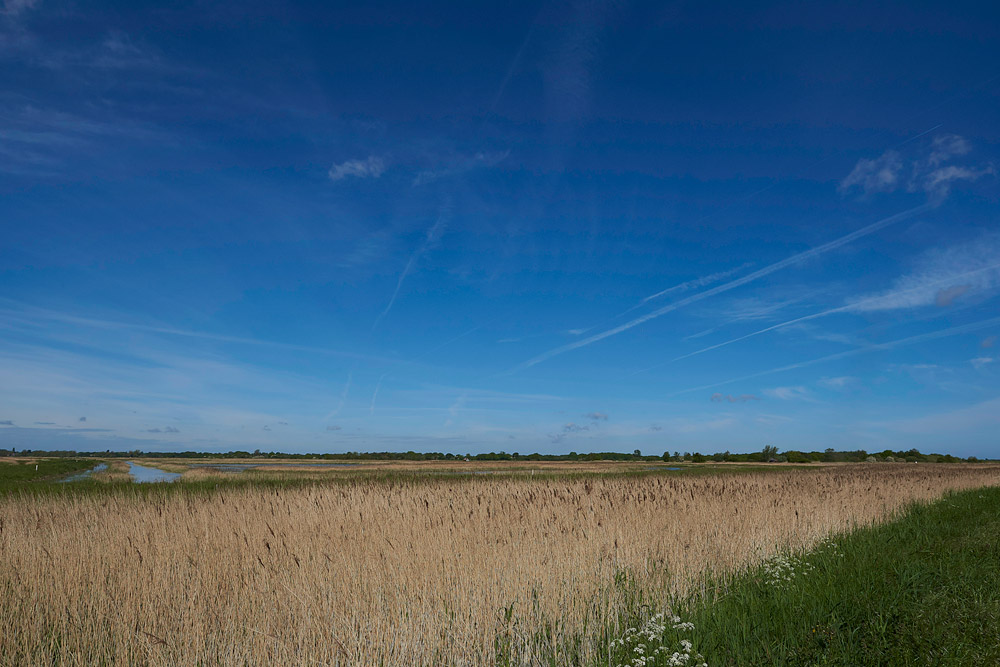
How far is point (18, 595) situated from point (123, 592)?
1.30 m

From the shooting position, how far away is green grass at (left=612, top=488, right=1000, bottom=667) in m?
5.33

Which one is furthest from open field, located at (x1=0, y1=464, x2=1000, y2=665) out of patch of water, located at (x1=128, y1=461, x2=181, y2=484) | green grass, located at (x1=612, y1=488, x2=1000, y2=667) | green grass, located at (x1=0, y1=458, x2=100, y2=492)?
patch of water, located at (x1=128, y1=461, x2=181, y2=484)

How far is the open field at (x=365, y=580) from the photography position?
17.4 ft

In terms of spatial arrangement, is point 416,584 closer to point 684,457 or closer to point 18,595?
point 18,595

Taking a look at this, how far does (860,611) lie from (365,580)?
20.1ft

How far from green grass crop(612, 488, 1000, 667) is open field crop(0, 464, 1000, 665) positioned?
28.7 inches

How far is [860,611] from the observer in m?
6.70

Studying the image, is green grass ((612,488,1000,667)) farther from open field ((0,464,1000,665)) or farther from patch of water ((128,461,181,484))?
patch of water ((128,461,181,484))

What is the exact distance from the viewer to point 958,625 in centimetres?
549

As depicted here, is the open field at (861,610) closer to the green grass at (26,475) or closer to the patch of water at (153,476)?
the green grass at (26,475)

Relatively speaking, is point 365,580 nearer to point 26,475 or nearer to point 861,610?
point 861,610

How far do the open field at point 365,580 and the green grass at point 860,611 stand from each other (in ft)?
2.39

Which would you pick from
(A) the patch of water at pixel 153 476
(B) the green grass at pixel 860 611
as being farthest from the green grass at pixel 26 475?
(B) the green grass at pixel 860 611

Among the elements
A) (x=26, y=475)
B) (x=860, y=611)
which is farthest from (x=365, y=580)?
(x=26, y=475)
